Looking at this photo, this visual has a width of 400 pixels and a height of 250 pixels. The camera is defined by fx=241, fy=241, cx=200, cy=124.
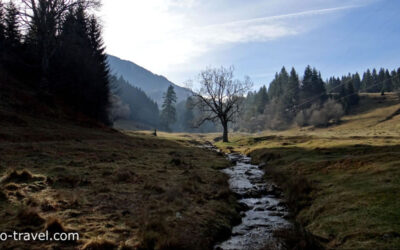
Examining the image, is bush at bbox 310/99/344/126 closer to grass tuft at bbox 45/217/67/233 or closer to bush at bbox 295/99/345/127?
bush at bbox 295/99/345/127

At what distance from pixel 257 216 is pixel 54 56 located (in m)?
46.7

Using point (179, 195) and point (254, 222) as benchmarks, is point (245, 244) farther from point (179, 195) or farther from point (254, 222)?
point (179, 195)

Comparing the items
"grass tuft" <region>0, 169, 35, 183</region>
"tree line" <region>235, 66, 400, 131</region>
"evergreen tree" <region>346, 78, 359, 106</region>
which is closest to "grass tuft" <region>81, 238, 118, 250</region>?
"grass tuft" <region>0, 169, 35, 183</region>

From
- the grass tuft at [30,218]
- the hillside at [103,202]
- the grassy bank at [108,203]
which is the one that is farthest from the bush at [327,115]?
the grass tuft at [30,218]

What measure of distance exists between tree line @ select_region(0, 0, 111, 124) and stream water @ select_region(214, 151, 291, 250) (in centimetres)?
3375

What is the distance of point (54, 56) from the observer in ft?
144

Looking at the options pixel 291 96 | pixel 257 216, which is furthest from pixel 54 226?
pixel 291 96

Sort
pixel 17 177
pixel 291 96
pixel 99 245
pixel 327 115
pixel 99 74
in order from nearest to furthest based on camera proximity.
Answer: pixel 99 245 → pixel 17 177 → pixel 99 74 → pixel 327 115 → pixel 291 96

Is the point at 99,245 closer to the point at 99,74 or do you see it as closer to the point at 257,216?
the point at 257,216

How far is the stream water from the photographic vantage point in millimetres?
8531

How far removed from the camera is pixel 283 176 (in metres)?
17.8

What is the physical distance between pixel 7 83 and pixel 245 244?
3999 cm

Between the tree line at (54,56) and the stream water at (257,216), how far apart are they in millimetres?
33749

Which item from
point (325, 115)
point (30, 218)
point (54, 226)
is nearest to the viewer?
point (54, 226)
